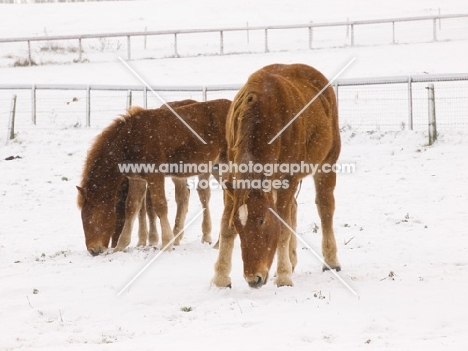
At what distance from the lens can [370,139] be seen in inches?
629

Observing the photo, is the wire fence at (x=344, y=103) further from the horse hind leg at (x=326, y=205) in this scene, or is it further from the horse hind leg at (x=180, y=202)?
the horse hind leg at (x=326, y=205)

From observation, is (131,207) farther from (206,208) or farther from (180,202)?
(206,208)

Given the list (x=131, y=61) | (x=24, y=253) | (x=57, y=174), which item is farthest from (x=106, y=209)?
(x=131, y=61)

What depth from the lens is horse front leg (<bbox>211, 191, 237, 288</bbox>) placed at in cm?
667

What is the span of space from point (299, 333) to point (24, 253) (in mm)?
5717

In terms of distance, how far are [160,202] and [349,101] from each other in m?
11.7

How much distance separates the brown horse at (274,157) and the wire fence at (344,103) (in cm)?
830

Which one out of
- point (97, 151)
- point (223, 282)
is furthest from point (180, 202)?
point (223, 282)

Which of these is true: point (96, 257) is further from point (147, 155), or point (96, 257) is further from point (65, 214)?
point (65, 214)

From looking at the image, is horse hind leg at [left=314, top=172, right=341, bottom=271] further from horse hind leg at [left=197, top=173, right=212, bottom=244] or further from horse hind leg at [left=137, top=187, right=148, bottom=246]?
horse hind leg at [left=137, top=187, right=148, bottom=246]

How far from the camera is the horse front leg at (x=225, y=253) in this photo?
6668mm

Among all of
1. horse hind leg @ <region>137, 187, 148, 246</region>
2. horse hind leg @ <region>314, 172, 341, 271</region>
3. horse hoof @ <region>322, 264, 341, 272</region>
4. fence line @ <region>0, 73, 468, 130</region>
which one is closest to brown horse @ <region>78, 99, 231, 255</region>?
horse hind leg @ <region>137, 187, 148, 246</region>

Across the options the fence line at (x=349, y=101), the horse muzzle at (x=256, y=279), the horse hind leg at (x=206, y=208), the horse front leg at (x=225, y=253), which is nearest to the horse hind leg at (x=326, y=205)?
the horse front leg at (x=225, y=253)

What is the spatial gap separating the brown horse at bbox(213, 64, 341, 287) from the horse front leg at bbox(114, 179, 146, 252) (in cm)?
269
